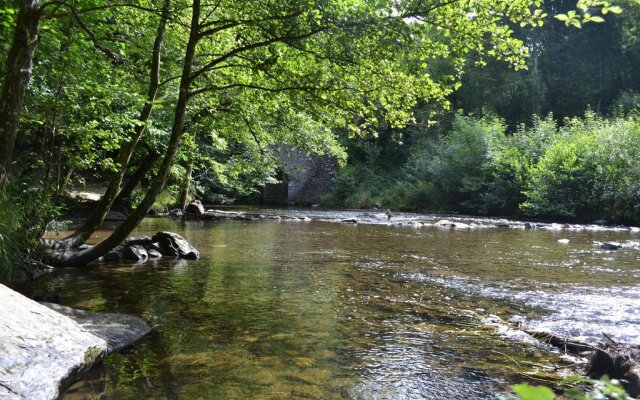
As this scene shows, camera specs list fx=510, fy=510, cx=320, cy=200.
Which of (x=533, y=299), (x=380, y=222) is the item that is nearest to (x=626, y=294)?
(x=533, y=299)

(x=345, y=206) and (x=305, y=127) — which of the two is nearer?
(x=305, y=127)

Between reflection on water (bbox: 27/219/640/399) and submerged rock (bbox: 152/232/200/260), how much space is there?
642mm

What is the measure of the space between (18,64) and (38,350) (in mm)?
3000

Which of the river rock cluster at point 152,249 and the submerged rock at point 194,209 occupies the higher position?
the submerged rock at point 194,209

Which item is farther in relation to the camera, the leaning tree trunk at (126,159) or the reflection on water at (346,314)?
the leaning tree trunk at (126,159)

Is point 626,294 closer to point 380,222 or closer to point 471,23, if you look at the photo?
point 471,23

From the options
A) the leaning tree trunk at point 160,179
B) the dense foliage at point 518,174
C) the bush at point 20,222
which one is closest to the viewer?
the bush at point 20,222

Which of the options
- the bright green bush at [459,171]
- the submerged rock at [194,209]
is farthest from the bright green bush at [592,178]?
the submerged rock at [194,209]

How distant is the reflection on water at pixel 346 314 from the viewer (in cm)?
479

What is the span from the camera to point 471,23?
20.9 ft

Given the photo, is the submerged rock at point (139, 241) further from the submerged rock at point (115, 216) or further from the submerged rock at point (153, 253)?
the submerged rock at point (115, 216)

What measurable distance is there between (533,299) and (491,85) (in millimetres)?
45354

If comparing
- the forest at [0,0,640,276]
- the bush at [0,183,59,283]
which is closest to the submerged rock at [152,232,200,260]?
A: the forest at [0,0,640,276]

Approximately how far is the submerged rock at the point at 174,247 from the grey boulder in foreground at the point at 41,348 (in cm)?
640
